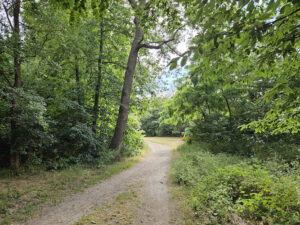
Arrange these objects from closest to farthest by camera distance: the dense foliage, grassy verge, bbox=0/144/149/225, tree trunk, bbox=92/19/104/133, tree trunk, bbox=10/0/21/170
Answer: grassy verge, bbox=0/144/149/225 → tree trunk, bbox=10/0/21/170 → the dense foliage → tree trunk, bbox=92/19/104/133

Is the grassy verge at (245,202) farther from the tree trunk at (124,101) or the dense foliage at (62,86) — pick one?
the dense foliage at (62,86)

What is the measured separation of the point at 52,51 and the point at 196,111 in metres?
11.1

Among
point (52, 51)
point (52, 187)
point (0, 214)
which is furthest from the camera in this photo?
point (52, 51)

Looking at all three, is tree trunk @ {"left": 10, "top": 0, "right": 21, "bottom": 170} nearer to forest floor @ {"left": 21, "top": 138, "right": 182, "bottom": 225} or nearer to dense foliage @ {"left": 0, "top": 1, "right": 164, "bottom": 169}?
dense foliage @ {"left": 0, "top": 1, "right": 164, "bottom": 169}

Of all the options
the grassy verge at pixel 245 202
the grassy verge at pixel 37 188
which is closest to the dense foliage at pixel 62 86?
the grassy verge at pixel 37 188

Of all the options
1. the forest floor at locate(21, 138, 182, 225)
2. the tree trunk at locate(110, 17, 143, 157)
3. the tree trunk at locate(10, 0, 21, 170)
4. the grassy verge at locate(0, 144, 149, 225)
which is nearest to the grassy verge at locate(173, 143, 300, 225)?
the forest floor at locate(21, 138, 182, 225)

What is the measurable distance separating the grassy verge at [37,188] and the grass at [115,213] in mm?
1308

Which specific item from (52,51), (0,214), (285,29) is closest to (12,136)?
(0,214)

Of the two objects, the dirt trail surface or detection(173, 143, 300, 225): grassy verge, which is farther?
the dirt trail surface

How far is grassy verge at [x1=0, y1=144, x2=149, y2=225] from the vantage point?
149 inches

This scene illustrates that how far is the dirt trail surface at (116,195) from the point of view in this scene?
363cm

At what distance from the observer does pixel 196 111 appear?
1398 cm

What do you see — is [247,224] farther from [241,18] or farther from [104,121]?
[104,121]

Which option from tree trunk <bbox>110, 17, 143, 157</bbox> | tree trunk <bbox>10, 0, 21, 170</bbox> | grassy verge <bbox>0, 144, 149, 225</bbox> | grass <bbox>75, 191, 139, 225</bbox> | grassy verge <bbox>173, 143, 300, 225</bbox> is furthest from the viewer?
tree trunk <bbox>110, 17, 143, 157</bbox>
